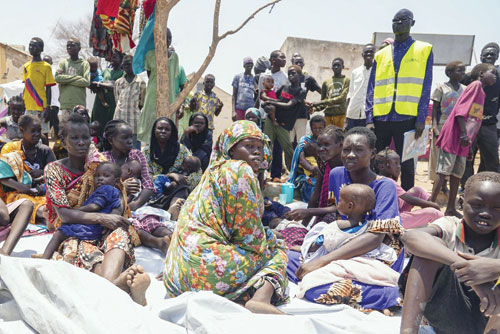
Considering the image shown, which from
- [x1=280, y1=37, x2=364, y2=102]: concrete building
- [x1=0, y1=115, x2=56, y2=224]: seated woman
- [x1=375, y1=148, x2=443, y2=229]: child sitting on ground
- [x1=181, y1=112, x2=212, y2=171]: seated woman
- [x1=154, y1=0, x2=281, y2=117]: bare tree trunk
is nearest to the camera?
[x1=375, y1=148, x2=443, y2=229]: child sitting on ground

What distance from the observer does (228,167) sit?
99.7 inches

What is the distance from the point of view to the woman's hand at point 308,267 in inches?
114

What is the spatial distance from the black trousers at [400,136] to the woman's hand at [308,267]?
2.60 meters

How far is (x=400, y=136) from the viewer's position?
511 cm

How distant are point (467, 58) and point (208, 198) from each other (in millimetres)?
15005

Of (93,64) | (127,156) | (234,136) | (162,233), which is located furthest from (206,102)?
(234,136)

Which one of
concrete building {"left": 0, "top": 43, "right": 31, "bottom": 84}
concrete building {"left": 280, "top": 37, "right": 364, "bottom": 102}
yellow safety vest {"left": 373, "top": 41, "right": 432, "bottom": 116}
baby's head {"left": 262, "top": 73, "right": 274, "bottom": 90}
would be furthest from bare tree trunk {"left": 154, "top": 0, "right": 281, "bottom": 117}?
concrete building {"left": 0, "top": 43, "right": 31, "bottom": 84}

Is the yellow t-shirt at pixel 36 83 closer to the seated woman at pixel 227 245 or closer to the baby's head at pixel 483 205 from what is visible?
the seated woman at pixel 227 245

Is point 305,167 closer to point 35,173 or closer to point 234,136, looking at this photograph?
point 234,136

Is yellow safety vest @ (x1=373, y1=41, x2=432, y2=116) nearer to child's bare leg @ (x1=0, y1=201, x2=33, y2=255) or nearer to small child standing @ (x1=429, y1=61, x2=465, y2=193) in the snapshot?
small child standing @ (x1=429, y1=61, x2=465, y2=193)

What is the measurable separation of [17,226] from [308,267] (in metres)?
2.14

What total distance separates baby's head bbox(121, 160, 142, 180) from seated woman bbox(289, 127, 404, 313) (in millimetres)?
2066

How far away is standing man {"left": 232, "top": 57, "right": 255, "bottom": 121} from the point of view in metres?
8.50

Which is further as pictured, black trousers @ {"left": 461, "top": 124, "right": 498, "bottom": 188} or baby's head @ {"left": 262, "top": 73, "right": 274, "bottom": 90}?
baby's head @ {"left": 262, "top": 73, "right": 274, "bottom": 90}
